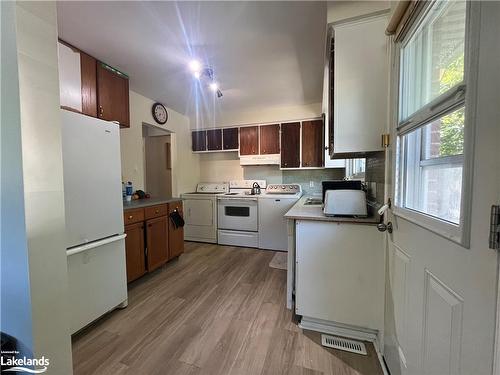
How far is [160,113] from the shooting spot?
353 centimetres

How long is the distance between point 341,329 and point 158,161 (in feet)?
12.7

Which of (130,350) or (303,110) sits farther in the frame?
(303,110)

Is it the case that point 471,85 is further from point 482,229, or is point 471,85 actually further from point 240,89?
point 240,89

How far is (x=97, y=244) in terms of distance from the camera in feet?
5.48

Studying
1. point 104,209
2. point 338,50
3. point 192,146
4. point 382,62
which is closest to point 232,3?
point 338,50

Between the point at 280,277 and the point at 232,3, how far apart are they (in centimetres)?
260

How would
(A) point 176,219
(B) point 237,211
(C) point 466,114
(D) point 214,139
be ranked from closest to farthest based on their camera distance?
(C) point 466,114 < (A) point 176,219 < (B) point 237,211 < (D) point 214,139

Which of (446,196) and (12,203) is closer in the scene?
(12,203)

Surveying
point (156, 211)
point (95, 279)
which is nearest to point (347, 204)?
point (95, 279)

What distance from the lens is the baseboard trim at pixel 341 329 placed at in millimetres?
1531

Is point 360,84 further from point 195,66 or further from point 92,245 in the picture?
point 92,245

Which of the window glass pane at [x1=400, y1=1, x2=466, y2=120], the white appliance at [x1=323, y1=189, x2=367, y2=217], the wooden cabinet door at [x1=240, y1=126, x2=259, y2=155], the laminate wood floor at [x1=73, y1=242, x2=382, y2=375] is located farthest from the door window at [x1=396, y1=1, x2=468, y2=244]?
the wooden cabinet door at [x1=240, y1=126, x2=259, y2=155]

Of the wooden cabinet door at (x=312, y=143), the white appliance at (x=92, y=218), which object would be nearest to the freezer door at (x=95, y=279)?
the white appliance at (x=92, y=218)

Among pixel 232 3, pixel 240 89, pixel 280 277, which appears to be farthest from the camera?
pixel 240 89
